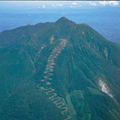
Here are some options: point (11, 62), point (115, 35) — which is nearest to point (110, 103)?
point (11, 62)

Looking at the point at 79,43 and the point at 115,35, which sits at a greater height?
the point at 79,43

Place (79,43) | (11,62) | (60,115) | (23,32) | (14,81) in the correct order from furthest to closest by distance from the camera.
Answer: (23,32), (79,43), (11,62), (14,81), (60,115)

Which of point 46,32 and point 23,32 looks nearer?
point 46,32

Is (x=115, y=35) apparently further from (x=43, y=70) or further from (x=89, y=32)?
(x=43, y=70)

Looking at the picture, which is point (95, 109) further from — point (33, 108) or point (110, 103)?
point (33, 108)

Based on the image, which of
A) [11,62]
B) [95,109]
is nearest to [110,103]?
[95,109]

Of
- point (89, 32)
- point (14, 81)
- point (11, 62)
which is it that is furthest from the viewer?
point (89, 32)
